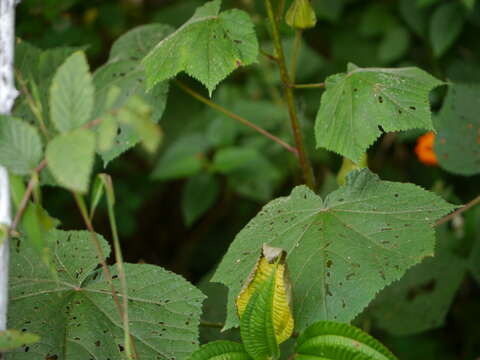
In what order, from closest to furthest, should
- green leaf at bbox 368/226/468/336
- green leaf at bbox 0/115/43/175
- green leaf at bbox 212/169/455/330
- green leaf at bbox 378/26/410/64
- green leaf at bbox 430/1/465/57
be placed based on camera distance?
green leaf at bbox 0/115/43/175
green leaf at bbox 212/169/455/330
green leaf at bbox 368/226/468/336
green leaf at bbox 430/1/465/57
green leaf at bbox 378/26/410/64

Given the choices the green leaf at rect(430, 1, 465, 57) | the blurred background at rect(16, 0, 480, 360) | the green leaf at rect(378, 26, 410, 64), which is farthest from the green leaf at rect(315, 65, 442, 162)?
the green leaf at rect(378, 26, 410, 64)

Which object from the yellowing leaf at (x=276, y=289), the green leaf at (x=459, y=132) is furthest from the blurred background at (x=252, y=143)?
the yellowing leaf at (x=276, y=289)

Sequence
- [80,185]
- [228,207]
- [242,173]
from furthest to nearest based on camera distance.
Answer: [228,207], [242,173], [80,185]

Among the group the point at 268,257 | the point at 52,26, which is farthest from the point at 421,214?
the point at 52,26

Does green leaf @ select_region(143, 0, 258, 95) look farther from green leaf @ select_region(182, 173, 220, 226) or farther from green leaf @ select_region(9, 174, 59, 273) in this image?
green leaf @ select_region(182, 173, 220, 226)

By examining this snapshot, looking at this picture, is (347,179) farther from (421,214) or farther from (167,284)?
(167,284)

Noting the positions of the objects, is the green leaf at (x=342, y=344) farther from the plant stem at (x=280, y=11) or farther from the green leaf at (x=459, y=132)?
the green leaf at (x=459, y=132)
